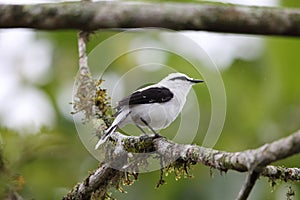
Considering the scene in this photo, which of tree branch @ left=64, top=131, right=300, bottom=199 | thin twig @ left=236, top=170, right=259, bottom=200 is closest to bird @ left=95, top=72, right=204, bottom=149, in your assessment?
tree branch @ left=64, top=131, right=300, bottom=199

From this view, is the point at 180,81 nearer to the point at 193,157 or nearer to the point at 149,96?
the point at 149,96

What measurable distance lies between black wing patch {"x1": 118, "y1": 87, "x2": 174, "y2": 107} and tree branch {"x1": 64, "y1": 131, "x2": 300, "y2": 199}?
0.21 m

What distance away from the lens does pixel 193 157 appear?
2822 mm

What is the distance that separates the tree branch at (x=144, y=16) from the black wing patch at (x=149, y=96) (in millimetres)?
1871

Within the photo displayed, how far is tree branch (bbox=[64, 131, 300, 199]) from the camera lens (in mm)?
2006

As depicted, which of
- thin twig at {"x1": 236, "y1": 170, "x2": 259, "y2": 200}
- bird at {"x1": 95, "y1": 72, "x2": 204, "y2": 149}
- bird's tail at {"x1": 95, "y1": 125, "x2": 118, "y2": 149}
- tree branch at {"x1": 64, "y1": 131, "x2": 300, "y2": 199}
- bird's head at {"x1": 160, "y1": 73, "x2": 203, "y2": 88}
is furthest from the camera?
bird's head at {"x1": 160, "y1": 73, "x2": 203, "y2": 88}

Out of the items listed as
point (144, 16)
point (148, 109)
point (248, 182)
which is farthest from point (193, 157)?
point (144, 16)

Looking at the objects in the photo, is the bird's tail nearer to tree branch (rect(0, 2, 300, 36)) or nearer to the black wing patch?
the black wing patch

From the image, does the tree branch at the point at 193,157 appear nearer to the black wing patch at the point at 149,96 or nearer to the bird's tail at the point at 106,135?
the bird's tail at the point at 106,135

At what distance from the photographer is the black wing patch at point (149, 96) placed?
3.64 metres

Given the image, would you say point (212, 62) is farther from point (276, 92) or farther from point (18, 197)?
point (18, 197)

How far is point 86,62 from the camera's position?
3.96 m

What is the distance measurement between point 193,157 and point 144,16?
3.94 feet

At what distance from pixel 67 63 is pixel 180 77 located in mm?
1121
